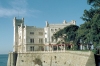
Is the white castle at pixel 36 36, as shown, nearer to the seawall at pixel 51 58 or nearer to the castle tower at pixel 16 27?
the castle tower at pixel 16 27

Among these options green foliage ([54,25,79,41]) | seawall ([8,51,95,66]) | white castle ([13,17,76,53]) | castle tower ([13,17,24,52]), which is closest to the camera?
seawall ([8,51,95,66])

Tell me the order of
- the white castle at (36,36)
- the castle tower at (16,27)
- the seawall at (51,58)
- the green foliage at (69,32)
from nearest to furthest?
1. the seawall at (51,58)
2. the green foliage at (69,32)
3. the white castle at (36,36)
4. the castle tower at (16,27)

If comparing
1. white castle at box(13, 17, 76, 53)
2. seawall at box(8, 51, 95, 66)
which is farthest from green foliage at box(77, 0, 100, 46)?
white castle at box(13, 17, 76, 53)

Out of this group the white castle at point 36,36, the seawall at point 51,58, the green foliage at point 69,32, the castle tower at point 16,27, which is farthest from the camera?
the castle tower at point 16,27

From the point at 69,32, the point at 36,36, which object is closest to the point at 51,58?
the point at 69,32

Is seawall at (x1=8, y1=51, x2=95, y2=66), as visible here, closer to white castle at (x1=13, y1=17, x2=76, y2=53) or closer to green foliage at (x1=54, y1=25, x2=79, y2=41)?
white castle at (x1=13, y1=17, x2=76, y2=53)

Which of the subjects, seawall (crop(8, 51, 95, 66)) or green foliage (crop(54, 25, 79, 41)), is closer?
seawall (crop(8, 51, 95, 66))

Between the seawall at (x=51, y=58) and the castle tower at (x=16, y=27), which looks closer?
the seawall at (x=51, y=58)

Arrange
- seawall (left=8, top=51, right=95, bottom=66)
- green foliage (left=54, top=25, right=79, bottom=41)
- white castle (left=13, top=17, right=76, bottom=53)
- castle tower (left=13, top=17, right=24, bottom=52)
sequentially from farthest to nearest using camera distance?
castle tower (left=13, top=17, right=24, bottom=52) < white castle (left=13, top=17, right=76, bottom=53) < green foliage (left=54, top=25, right=79, bottom=41) < seawall (left=8, top=51, right=95, bottom=66)

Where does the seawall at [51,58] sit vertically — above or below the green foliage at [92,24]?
below

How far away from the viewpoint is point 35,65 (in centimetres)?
5744

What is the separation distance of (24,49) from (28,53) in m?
8.46

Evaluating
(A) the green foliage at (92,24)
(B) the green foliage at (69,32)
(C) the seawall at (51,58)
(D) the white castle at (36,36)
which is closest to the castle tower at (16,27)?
(D) the white castle at (36,36)

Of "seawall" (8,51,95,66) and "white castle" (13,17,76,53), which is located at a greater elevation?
"white castle" (13,17,76,53)
